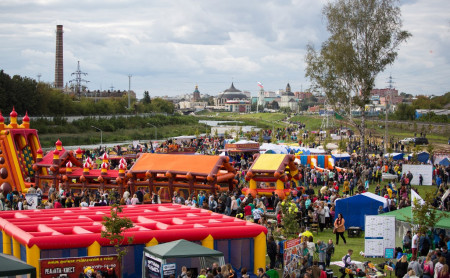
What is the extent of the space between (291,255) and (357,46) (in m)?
26.1

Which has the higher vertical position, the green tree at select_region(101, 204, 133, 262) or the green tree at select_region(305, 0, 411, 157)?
the green tree at select_region(305, 0, 411, 157)

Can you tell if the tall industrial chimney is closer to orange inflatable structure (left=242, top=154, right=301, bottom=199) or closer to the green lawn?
the green lawn

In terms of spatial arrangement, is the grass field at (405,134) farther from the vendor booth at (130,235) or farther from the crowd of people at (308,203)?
the vendor booth at (130,235)

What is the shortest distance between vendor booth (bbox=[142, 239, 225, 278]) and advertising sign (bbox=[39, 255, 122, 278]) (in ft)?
2.40

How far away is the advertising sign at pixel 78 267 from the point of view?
12461 millimetres

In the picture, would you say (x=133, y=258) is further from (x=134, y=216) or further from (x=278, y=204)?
(x=278, y=204)

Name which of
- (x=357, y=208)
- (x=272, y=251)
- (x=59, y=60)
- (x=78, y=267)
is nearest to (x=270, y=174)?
(x=357, y=208)

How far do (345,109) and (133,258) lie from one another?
28.2 m

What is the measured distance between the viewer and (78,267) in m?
12.7

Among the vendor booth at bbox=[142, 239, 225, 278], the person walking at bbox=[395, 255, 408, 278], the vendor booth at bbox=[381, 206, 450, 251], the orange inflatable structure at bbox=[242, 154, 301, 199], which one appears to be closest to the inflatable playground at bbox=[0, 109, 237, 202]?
the orange inflatable structure at bbox=[242, 154, 301, 199]

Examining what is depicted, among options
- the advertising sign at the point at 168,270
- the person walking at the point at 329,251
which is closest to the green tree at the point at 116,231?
the advertising sign at the point at 168,270

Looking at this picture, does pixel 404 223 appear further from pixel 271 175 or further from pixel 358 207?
pixel 271 175

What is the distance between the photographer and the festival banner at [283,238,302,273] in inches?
582

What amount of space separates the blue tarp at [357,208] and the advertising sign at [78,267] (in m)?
9.96
